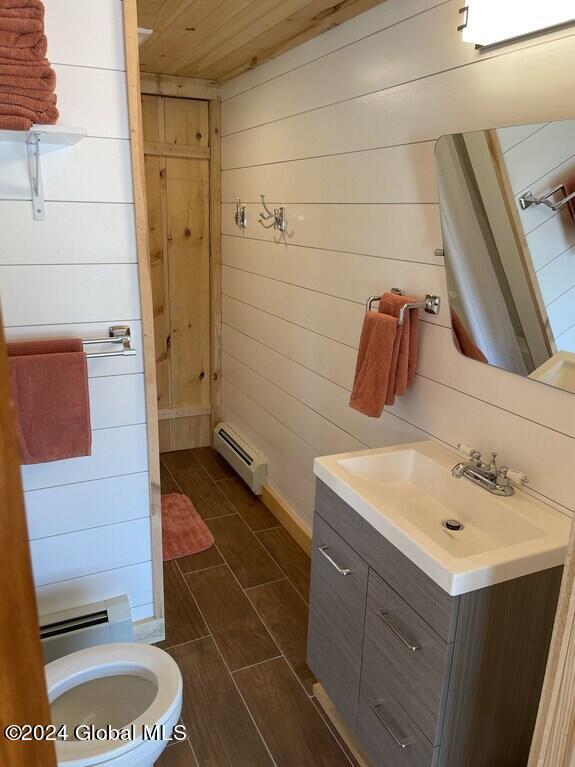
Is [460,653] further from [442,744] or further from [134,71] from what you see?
[134,71]

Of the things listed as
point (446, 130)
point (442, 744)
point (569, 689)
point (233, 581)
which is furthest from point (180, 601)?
point (446, 130)

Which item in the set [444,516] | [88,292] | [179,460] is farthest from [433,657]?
[179,460]

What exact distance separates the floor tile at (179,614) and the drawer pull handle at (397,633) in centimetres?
104

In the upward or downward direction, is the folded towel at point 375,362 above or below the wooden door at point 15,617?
below

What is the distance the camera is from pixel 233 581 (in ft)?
8.65

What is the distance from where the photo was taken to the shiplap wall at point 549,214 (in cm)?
133

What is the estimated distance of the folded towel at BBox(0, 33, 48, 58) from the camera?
1413mm

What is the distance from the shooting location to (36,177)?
1696 millimetres

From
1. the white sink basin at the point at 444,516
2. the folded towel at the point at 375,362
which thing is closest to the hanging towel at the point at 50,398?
the white sink basin at the point at 444,516

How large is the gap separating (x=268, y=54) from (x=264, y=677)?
268 centimetres

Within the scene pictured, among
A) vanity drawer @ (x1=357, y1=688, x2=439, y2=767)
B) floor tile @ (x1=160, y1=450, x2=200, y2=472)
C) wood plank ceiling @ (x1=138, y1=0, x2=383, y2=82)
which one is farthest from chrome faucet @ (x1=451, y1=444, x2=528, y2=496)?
floor tile @ (x1=160, y1=450, x2=200, y2=472)

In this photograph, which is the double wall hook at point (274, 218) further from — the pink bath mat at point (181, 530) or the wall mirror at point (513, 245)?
the pink bath mat at point (181, 530)

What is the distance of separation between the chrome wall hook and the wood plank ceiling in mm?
683

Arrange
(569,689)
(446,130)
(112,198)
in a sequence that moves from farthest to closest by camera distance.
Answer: (112,198) < (446,130) < (569,689)
